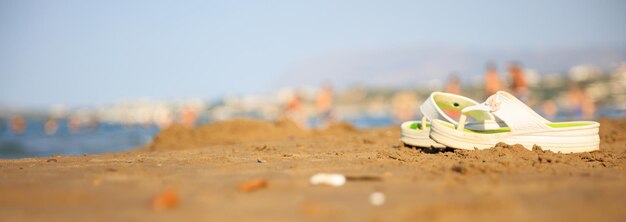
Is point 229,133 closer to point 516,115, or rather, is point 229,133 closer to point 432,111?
point 432,111

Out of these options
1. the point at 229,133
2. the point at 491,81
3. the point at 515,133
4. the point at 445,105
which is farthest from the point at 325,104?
the point at 515,133

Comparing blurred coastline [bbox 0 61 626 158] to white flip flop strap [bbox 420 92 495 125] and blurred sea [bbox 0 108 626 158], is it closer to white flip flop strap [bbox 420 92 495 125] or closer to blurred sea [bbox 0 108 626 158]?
blurred sea [bbox 0 108 626 158]

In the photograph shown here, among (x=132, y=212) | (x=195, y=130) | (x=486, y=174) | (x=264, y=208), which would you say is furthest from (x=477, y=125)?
(x=195, y=130)

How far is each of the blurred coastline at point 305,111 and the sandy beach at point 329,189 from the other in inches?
365

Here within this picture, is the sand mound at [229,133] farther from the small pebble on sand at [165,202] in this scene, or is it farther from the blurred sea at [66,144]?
the blurred sea at [66,144]

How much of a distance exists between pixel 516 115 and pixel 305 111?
65.4 feet

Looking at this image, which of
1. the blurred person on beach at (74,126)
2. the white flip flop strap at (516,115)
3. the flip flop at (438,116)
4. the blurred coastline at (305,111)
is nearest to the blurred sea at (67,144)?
the blurred coastline at (305,111)

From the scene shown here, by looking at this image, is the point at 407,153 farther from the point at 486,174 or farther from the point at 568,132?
the point at 486,174

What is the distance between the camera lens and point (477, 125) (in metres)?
6.18

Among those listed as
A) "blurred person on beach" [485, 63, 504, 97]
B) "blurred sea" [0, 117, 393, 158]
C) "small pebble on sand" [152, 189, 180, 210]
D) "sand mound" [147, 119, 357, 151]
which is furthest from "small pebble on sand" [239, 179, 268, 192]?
"blurred sea" [0, 117, 393, 158]

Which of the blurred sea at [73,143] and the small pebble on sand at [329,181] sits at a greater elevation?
the small pebble on sand at [329,181]

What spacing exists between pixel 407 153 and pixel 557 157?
140 centimetres

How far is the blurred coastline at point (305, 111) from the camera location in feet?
74.0

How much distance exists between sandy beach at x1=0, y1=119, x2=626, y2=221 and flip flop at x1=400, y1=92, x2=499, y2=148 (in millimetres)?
656
